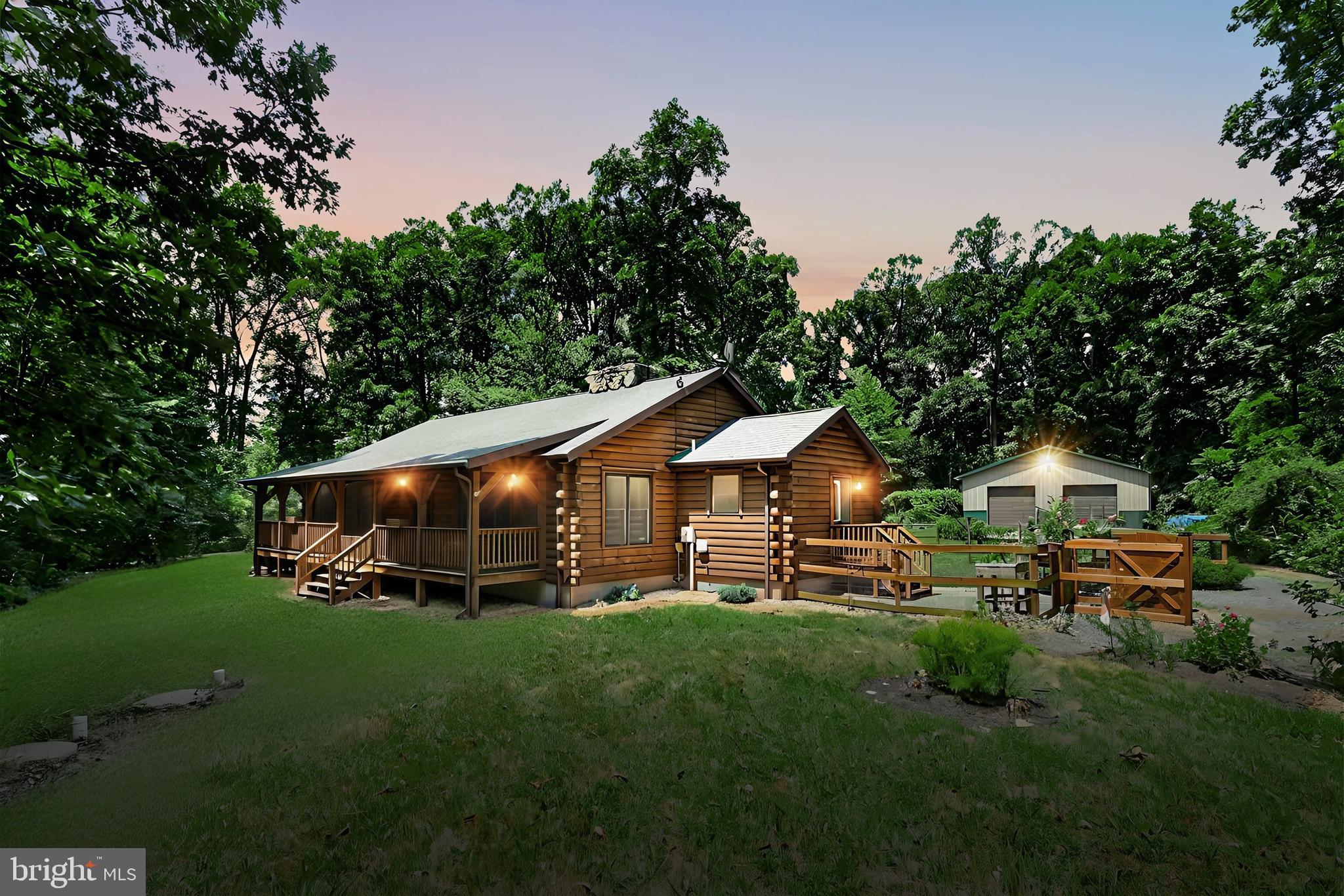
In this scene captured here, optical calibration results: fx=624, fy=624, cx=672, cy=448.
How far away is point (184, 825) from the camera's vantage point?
4.57 metres

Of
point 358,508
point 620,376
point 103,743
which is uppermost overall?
point 620,376

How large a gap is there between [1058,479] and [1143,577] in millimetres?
20612

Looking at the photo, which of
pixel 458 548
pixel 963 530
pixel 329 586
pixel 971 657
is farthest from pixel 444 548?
pixel 963 530

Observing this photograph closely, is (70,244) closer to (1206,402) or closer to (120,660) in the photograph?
(120,660)

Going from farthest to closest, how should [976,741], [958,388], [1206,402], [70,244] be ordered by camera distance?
1. [958,388]
2. [1206,402]
3. [976,741]
4. [70,244]

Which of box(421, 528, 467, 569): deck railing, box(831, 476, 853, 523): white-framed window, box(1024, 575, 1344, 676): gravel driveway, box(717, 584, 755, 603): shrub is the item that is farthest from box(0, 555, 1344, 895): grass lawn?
box(831, 476, 853, 523): white-framed window

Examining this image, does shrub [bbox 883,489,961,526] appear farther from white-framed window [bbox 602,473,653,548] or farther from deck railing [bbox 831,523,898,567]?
white-framed window [bbox 602,473,653,548]

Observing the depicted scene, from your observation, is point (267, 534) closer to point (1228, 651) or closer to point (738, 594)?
point (738, 594)

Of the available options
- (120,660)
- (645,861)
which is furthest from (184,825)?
(120,660)

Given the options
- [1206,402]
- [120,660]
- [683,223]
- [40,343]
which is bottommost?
[120,660]

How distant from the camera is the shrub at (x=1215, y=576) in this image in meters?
15.2

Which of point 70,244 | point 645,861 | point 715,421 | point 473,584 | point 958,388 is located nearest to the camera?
point 645,861

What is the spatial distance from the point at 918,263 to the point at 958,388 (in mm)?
11785

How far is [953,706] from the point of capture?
6879mm
